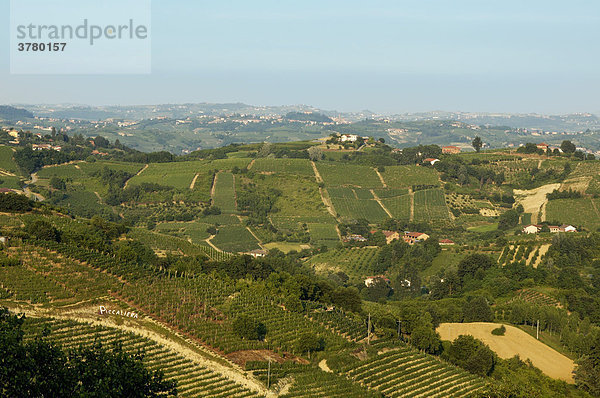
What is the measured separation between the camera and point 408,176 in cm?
12712

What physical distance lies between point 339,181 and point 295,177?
887 cm

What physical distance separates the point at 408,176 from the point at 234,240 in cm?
4776

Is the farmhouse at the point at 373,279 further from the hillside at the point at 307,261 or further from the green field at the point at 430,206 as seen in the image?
the green field at the point at 430,206

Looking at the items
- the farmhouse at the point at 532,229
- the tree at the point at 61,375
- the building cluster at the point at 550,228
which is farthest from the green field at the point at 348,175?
the tree at the point at 61,375

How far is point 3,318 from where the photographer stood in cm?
2473

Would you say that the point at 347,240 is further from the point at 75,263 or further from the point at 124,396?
the point at 124,396

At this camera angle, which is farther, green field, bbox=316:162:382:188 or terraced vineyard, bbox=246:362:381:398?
green field, bbox=316:162:382:188

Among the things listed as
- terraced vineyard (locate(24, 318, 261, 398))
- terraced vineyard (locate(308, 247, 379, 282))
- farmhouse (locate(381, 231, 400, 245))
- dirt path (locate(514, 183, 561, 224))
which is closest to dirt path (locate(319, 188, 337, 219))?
farmhouse (locate(381, 231, 400, 245))

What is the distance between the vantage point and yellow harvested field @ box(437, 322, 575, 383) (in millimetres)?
45666

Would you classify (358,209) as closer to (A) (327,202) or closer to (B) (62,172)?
(A) (327,202)

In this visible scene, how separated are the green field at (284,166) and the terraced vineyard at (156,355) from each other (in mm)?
92140

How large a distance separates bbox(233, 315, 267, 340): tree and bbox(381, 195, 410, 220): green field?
238ft

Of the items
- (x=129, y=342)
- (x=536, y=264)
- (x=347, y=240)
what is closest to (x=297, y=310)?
(x=129, y=342)

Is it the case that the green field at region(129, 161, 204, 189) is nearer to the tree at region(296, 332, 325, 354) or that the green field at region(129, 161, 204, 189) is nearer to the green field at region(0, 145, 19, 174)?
the green field at region(0, 145, 19, 174)
